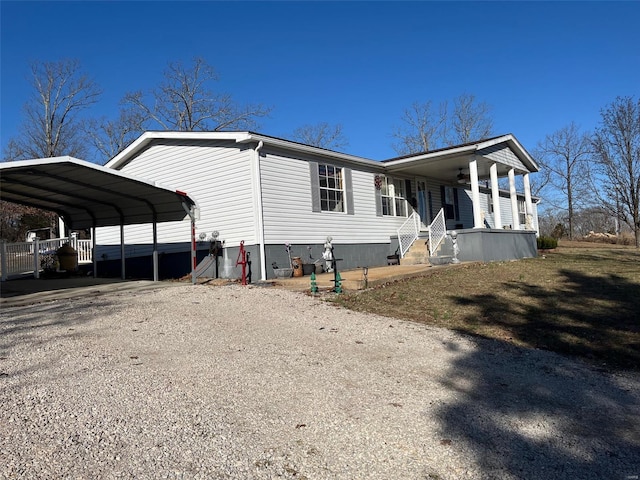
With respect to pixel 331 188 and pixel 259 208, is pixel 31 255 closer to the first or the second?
pixel 259 208

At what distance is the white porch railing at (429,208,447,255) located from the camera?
1466 centimetres

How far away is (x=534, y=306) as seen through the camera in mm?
8133

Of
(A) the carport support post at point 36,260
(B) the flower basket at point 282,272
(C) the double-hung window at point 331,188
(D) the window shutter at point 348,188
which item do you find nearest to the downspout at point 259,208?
(B) the flower basket at point 282,272

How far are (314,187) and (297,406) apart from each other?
10137 mm

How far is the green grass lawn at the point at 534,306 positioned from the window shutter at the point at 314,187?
3898mm

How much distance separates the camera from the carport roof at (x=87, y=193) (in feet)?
30.5

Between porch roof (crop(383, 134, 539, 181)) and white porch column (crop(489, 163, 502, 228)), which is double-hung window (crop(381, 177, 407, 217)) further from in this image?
white porch column (crop(489, 163, 502, 228))

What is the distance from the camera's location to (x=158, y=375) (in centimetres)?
427

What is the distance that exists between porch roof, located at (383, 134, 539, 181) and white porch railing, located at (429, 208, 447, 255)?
6.77 feet

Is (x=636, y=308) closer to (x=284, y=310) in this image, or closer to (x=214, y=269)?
(x=284, y=310)

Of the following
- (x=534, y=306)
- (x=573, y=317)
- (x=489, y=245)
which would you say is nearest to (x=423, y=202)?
(x=489, y=245)

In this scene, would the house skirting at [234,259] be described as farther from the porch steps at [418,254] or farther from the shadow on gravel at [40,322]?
the shadow on gravel at [40,322]

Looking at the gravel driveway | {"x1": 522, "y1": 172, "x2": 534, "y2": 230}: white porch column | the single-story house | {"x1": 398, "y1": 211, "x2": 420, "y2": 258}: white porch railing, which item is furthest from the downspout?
{"x1": 522, "y1": 172, "x2": 534, "y2": 230}: white porch column

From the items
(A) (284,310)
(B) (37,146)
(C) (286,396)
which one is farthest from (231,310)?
(B) (37,146)
